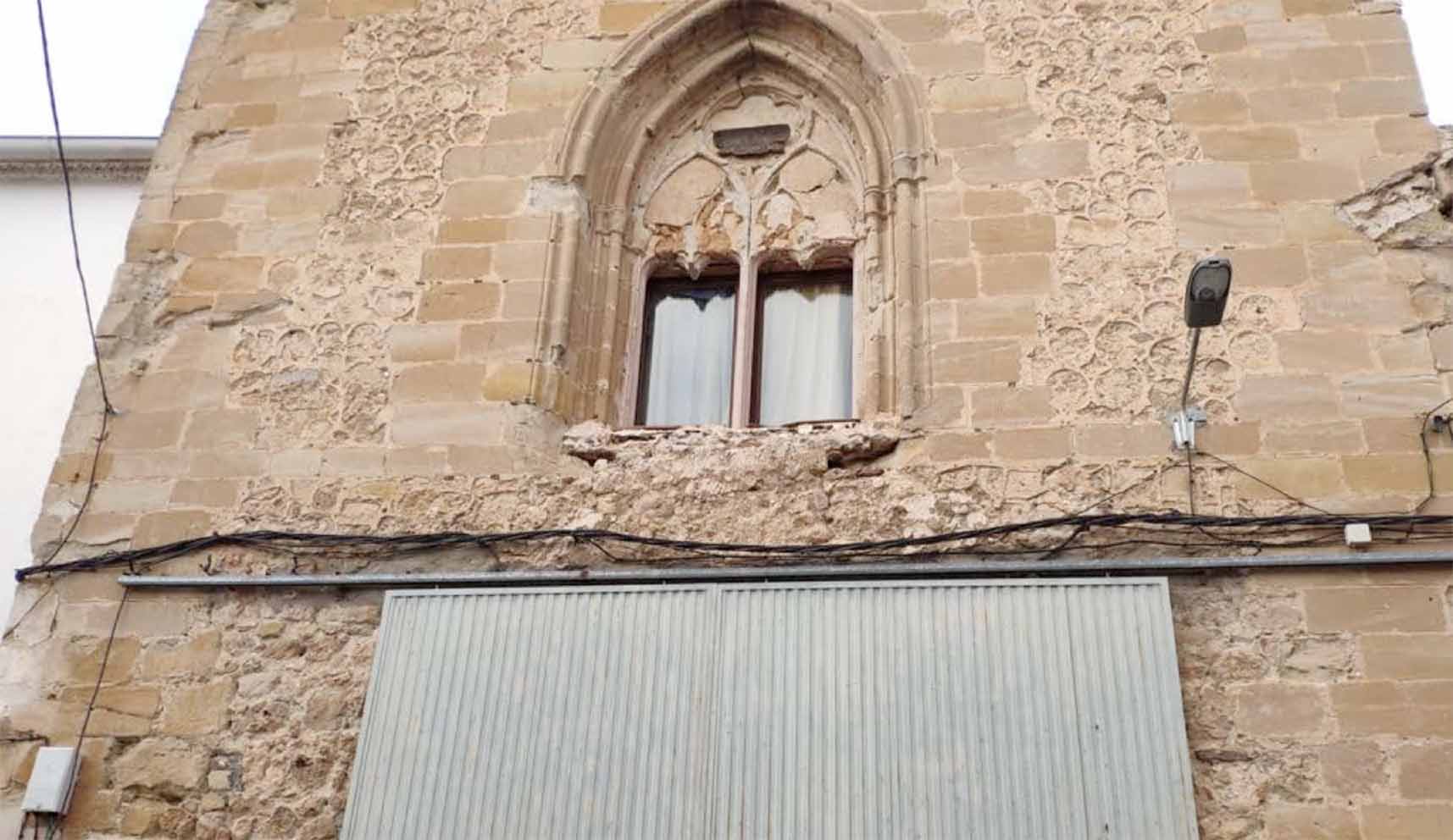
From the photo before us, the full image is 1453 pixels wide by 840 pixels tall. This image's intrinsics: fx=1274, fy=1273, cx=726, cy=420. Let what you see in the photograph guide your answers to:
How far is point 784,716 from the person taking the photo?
15.4 ft

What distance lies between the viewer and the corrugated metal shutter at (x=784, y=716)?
444cm

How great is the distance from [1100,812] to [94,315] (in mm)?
6718

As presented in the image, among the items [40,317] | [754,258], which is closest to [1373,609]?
[754,258]

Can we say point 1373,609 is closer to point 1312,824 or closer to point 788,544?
point 1312,824

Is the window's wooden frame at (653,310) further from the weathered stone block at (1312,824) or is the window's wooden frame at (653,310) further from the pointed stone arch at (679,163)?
the weathered stone block at (1312,824)

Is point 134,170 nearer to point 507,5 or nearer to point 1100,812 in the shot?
point 507,5

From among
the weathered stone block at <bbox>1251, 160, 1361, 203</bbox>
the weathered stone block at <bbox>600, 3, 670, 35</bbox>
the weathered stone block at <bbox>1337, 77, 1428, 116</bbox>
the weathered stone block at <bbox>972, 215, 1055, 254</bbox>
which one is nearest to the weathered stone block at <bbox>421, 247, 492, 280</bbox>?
the weathered stone block at <bbox>600, 3, 670, 35</bbox>

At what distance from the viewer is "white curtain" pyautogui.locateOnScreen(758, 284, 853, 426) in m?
5.88

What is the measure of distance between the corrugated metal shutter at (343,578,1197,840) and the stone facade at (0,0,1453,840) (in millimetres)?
276

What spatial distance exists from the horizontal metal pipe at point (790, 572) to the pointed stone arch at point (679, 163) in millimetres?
803

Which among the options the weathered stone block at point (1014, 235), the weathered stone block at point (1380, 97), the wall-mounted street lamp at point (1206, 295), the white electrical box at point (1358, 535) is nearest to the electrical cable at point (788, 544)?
the white electrical box at point (1358, 535)

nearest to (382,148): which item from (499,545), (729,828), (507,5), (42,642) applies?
(507,5)

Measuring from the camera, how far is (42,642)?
5387mm

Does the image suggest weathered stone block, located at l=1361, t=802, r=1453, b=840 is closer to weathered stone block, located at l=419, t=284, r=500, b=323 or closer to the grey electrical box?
weathered stone block, located at l=419, t=284, r=500, b=323
